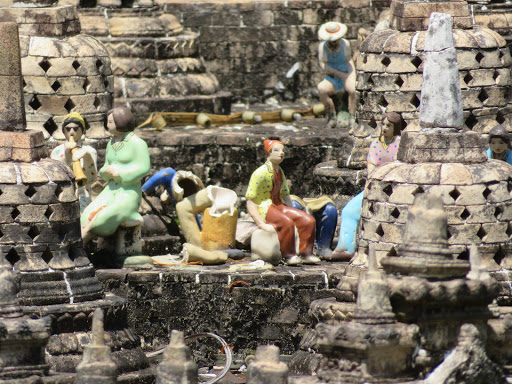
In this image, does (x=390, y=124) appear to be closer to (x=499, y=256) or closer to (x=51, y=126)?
(x=499, y=256)

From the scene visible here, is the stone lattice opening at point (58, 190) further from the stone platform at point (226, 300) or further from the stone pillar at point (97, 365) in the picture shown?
the stone pillar at point (97, 365)

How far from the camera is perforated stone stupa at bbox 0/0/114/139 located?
21.1 meters

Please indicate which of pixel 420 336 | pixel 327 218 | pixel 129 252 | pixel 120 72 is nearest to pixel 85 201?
pixel 129 252

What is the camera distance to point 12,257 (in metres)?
17.3

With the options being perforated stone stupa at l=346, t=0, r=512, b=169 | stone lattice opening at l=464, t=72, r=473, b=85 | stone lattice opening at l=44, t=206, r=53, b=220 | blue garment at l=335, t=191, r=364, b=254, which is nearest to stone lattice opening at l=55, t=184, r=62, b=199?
stone lattice opening at l=44, t=206, r=53, b=220

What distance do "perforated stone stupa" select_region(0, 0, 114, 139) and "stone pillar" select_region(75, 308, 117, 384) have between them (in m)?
6.12

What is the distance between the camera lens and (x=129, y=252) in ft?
64.5

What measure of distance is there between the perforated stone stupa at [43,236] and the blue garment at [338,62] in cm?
627

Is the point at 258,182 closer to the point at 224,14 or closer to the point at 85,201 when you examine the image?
the point at 85,201

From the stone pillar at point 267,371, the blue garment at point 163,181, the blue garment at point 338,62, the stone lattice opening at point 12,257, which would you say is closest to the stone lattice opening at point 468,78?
the blue garment at point 163,181

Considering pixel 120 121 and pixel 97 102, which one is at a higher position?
pixel 120 121

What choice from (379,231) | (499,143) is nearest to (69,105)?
(499,143)

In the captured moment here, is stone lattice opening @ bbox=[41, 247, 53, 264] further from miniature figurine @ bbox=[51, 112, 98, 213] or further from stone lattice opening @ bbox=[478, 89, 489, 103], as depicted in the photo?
stone lattice opening @ bbox=[478, 89, 489, 103]

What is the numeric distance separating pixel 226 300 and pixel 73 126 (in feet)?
7.51
